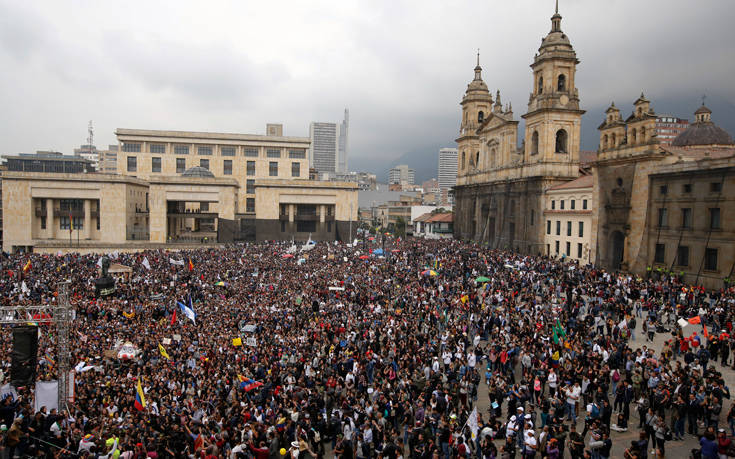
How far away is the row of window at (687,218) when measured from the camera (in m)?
28.7

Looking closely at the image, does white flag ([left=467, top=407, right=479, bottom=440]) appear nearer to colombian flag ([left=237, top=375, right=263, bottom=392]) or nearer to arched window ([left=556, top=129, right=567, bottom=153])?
colombian flag ([left=237, top=375, right=263, bottom=392])

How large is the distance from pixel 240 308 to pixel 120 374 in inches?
348

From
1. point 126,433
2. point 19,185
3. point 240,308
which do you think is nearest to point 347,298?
Answer: point 240,308

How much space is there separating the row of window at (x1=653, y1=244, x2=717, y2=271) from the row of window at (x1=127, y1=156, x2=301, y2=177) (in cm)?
5684

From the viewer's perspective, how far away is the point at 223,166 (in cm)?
7650

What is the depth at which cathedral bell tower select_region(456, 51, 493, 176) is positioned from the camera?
215ft

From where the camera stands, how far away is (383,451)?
10734 mm

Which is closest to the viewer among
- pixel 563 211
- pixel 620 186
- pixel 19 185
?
pixel 620 186

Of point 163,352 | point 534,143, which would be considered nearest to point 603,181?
point 534,143

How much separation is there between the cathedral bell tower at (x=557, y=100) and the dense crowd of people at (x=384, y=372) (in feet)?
64.1

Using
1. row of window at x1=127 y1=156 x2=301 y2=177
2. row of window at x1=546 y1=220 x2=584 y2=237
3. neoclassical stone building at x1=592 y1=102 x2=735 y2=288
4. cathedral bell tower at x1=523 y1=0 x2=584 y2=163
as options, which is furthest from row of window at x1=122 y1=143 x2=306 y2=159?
neoclassical stone building at x1=592 y1=102 x2=735 y2=288

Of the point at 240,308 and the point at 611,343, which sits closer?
the point at 611,343

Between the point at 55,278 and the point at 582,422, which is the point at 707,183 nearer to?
the point at 582,422

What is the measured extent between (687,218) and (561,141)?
64.0ft
